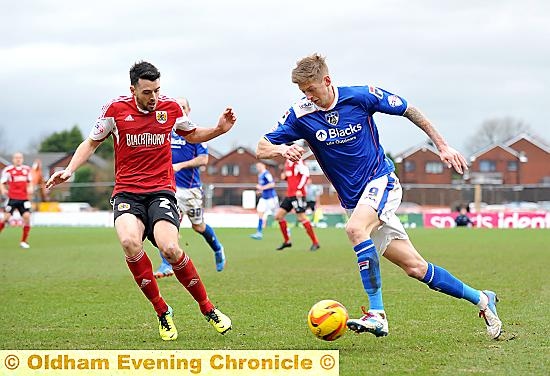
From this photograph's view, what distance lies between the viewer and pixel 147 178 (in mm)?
7879

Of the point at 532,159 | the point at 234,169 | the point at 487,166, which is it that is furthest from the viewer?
the point at 234,169

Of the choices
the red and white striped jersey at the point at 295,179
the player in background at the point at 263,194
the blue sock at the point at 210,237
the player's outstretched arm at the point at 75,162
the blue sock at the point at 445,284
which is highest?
the player's outstretched arm at the point at 75,162

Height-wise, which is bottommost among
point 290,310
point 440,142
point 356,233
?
point 290,310

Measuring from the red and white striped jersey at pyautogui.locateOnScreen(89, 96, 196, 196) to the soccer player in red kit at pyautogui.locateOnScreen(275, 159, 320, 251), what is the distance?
12.5m

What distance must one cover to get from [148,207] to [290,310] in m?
2.29

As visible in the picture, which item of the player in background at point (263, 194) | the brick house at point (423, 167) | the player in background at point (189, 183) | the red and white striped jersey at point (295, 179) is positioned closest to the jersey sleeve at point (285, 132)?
the player in background at point (189, 183)

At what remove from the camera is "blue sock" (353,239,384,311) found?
7297 mm

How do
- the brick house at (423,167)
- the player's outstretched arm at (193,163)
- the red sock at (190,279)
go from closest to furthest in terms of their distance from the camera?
the red sock at (190,279), the player's outstretched arm at (193,163), the brick house at (423,167)

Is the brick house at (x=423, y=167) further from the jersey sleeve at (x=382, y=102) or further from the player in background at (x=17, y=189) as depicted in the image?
the jersey sleeve at (x=382, y=102)

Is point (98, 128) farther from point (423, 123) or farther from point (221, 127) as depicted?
point (423, 123)

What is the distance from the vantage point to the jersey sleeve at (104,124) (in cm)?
786

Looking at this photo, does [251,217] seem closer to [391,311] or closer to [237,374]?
[391,311]

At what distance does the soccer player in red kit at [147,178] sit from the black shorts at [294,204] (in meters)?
12.8

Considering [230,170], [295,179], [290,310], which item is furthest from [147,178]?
[230,170]
